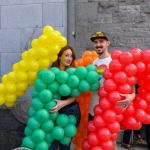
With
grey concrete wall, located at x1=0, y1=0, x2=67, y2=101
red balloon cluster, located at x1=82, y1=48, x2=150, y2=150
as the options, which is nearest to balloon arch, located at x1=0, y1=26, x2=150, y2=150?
red balloon cluster, located at x1=82, y1=48, x2=150, y2=150

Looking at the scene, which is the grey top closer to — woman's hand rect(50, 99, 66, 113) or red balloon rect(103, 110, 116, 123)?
woman's hand rect(50, 99, 66, 113)

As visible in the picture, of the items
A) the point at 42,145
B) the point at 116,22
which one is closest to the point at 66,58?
the point at 42,145

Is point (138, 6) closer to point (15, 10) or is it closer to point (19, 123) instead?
point (15, 10)

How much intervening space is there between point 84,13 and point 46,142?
3.04 metres

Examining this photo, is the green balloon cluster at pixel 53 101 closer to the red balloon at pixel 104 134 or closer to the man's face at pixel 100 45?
the red balloon at pixel 104 134

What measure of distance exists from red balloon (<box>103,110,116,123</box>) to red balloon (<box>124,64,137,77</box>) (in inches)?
17.3

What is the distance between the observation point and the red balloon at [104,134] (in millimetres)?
2730

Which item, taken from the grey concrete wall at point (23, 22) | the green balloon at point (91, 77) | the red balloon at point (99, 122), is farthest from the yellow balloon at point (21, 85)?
the grey concrete wall at point (23, 22)

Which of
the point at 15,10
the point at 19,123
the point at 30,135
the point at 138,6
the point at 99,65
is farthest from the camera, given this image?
the point at 15,10

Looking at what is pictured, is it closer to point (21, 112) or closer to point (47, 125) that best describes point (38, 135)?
point (47, 125)

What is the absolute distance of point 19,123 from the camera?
151 inches

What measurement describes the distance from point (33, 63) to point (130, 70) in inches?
46.6

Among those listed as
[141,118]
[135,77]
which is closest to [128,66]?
[135,77]

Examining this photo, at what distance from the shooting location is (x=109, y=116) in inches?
107
